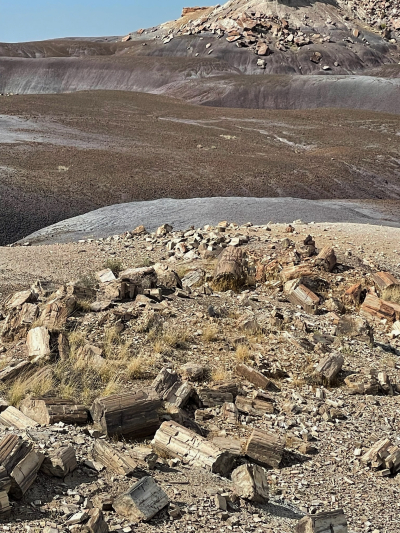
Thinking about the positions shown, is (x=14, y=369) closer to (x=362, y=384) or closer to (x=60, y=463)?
(x=60, y=463)

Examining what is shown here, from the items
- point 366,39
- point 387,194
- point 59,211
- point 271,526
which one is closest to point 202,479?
point 271,526

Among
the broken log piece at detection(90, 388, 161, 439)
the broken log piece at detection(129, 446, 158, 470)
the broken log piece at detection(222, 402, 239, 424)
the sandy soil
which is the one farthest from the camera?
the sandy soil

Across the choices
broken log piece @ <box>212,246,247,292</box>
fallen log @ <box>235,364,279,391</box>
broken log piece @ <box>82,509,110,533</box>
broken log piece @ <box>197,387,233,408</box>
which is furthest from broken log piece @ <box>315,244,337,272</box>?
broken log piece @ <box>82,509,110,533</box>

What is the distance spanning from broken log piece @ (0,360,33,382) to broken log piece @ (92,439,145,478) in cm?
203

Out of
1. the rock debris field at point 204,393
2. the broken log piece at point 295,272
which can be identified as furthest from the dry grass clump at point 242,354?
the broken log piece at point 295,272

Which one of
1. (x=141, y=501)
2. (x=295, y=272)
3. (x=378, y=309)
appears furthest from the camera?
(x=295, y=272)

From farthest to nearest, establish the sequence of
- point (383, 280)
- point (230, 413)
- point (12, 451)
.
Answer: point (383, 280) < point (230, 413) < point (12, 451)

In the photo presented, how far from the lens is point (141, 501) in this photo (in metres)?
4.93

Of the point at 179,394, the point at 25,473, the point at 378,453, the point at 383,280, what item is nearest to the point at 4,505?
the point at 25,473

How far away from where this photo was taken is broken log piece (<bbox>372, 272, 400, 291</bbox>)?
12375 mm

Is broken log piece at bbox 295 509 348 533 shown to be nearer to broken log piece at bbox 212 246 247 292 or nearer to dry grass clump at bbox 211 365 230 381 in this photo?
dry grass clump at bbox 211 365 230 381

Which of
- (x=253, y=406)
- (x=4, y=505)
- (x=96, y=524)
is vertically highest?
(x=4, y=505)

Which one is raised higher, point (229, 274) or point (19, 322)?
point (19, 322)

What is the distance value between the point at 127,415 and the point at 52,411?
2.32 ft
